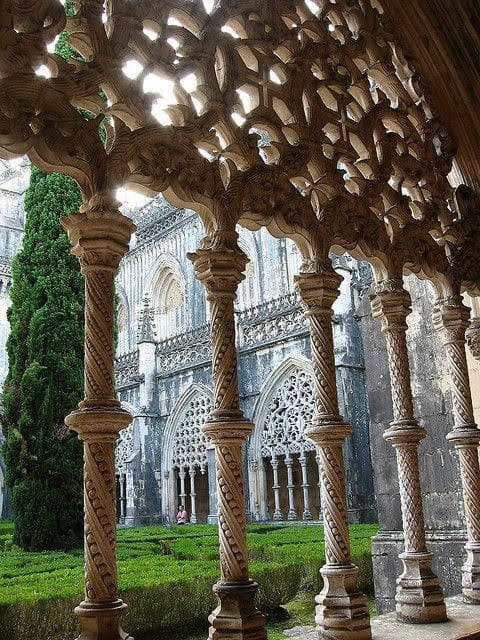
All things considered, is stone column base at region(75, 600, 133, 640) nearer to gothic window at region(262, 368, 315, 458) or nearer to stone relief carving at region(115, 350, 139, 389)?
gothic window at region(262, 368, 315, 458)

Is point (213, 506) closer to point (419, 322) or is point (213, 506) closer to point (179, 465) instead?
point (179, 465)

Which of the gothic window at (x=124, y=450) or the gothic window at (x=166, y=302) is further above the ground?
the gothic window at (x=166, y=302)

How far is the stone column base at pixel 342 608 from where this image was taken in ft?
8.54

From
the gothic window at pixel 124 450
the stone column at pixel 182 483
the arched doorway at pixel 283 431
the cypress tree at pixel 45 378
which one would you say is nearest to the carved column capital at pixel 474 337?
the cypress tree at pixel 45 378

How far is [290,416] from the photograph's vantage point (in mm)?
13781

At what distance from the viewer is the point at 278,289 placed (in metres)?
16.7

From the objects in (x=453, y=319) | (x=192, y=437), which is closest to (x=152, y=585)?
(x=453, y=319)

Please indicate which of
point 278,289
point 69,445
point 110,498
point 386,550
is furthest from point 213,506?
point 110,498

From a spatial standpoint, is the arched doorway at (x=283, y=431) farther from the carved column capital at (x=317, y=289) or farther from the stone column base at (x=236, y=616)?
the stone column base at (x=236, y=616)

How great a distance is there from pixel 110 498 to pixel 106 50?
4.95 feet

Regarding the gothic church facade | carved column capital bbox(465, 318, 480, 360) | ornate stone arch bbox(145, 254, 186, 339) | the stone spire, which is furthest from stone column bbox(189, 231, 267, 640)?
ornate stone arch bbox(145, 254, 186, 339)

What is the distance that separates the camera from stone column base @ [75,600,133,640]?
6.45ft

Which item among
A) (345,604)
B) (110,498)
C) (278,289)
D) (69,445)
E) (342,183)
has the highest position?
(278,289)

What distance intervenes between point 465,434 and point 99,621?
226cm
